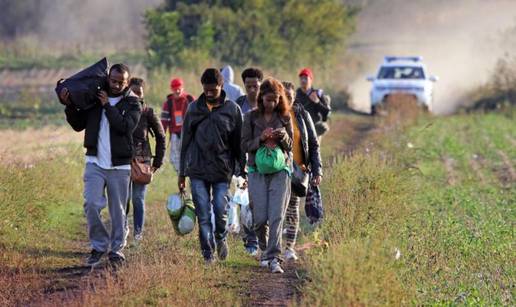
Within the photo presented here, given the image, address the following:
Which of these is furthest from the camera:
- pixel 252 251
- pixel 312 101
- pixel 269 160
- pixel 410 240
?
pixel 312 101

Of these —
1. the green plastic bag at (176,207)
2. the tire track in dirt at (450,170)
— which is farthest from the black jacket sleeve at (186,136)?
the tire track in dirt at (450,170)

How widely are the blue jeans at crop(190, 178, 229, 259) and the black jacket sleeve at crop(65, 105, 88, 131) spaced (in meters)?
1.16

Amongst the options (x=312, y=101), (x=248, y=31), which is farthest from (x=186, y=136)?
(x=248, y=31)

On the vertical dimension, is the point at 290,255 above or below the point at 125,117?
below

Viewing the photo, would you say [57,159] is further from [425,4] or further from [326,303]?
[425,4]

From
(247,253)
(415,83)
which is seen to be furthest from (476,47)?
(247,253)

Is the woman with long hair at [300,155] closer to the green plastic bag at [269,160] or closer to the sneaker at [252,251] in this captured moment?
the green plastic bag at [269,160]

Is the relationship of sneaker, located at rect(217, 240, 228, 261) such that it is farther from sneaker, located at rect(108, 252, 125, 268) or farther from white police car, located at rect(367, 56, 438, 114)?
white police car, located at rect(367, 56, 438, 114)

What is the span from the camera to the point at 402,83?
30688 mm

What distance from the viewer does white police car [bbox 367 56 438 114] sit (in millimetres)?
30578

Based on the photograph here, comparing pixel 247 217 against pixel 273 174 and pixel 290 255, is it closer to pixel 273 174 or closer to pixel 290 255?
pixel 290 255

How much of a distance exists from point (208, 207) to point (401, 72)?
22.7 metres

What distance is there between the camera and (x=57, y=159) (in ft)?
53.2

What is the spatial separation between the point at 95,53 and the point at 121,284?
4360 cm
